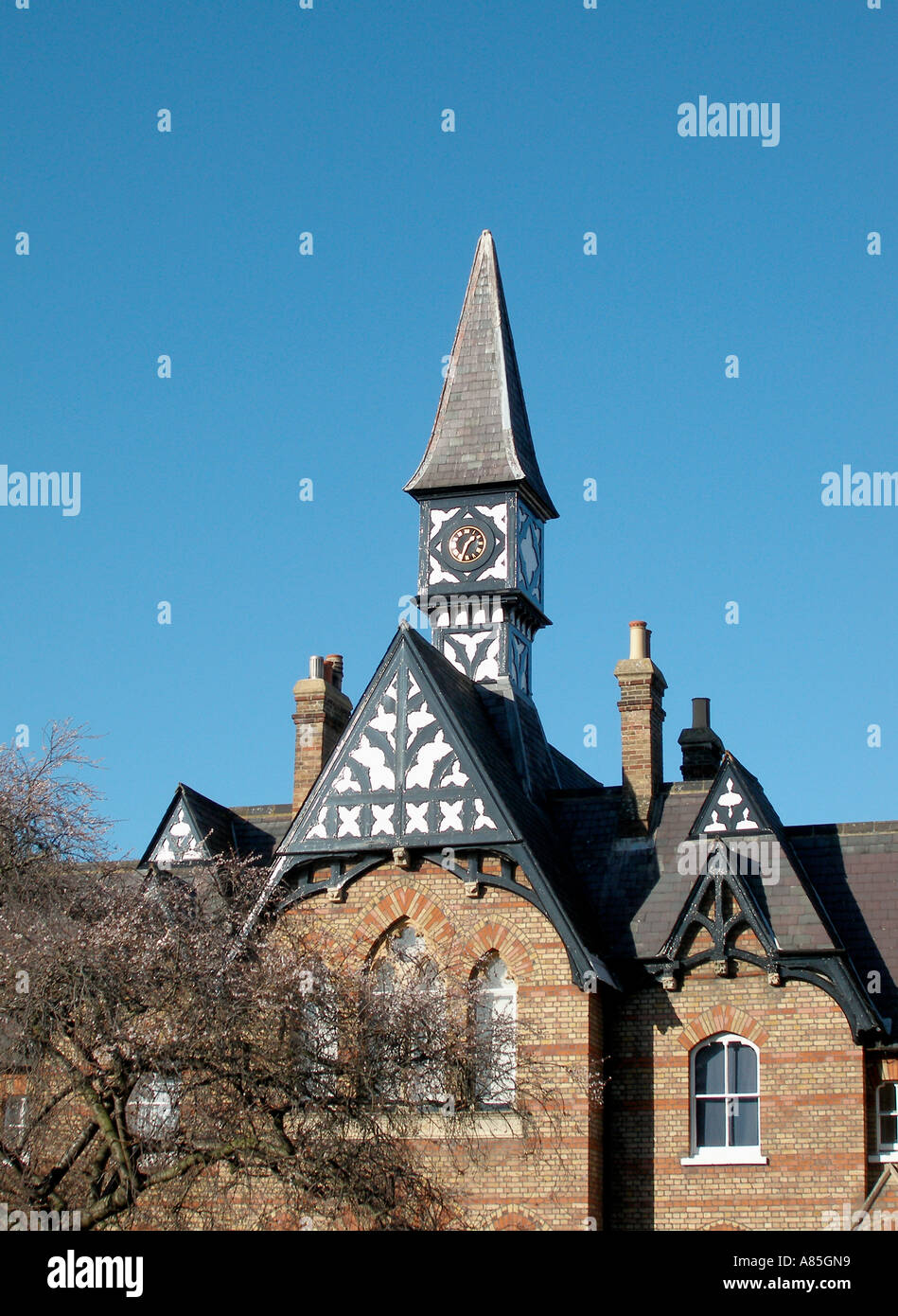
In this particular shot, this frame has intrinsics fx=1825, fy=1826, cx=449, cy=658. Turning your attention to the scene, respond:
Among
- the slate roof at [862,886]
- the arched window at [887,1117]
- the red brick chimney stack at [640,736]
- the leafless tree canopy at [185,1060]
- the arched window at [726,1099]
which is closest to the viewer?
the leafless tree canopy at [185,1060]

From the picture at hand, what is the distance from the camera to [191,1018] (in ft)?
65.4

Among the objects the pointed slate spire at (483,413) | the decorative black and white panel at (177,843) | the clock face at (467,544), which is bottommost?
the decorative black and white panel at (177,843)

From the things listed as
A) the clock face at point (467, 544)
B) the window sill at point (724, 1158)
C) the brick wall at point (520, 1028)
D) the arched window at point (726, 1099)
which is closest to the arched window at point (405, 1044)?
the brick wall at point (520, 1028)

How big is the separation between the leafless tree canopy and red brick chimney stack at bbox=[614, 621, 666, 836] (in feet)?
25.0

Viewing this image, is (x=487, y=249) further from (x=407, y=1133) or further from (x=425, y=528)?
(x=407, y=1133)

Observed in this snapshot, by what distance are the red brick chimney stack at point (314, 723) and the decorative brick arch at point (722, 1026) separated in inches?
305

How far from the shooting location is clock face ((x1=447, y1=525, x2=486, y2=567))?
1300 inches

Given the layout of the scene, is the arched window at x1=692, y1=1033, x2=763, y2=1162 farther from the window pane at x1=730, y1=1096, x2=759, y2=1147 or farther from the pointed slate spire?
the pointed slate spire

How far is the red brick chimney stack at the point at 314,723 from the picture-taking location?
100 ft

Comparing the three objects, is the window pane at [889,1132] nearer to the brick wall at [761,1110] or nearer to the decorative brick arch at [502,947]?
the brick wall at [761,1110]

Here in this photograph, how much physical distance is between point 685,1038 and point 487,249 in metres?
17.2

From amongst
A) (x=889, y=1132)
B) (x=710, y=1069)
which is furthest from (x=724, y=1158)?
(x=889, y=1132)
